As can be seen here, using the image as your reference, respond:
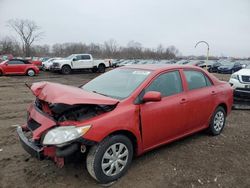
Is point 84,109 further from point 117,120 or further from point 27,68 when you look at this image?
point 27,68

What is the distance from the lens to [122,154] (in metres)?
3.49

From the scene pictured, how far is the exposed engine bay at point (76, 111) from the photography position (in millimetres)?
3195

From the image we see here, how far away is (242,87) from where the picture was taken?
8.72 metres

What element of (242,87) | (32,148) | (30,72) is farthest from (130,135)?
(30,72)

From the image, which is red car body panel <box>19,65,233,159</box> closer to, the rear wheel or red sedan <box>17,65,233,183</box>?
red sedan <box>17,65,233,183</box>

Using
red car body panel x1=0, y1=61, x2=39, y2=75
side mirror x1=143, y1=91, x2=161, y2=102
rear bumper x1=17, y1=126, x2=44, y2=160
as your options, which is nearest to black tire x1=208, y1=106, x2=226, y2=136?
side mirror x1=143, y1=91, x2=161, y2=102

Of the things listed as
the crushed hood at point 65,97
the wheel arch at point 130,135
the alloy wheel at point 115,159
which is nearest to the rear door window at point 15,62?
the crushed hood at point 65,97

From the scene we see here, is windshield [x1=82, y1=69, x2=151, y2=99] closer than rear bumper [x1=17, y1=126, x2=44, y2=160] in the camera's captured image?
No

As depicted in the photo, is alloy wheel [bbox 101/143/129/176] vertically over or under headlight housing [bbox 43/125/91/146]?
under

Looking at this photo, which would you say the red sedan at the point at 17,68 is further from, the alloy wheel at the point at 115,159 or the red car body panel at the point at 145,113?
the alloy wheel at the point at 115,159

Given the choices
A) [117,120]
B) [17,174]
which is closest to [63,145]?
[117,120]

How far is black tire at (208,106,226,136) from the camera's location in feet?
16.9

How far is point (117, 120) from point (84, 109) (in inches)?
18.6

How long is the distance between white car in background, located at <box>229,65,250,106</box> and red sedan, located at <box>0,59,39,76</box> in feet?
55.5
